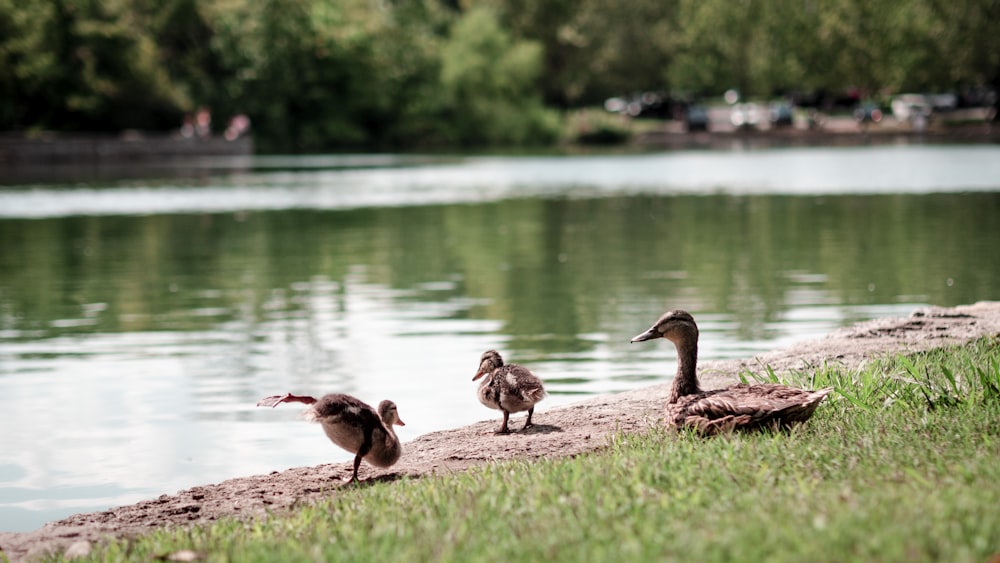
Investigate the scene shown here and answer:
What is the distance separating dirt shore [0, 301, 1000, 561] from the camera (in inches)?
317

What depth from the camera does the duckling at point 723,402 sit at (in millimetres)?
8352

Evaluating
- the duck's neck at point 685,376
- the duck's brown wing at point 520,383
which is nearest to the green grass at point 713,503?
the duck's neck at point 685,376

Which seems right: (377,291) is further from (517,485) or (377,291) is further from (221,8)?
(221,8)

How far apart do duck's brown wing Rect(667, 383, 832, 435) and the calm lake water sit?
9.71 ft

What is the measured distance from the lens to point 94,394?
12789 mm

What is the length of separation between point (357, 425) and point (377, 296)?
1138 centimetres

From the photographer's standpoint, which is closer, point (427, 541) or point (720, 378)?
point (427, 541)

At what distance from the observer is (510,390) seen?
9750mm

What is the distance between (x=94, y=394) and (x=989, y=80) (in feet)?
258

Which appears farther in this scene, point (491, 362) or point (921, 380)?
point (491, 362)

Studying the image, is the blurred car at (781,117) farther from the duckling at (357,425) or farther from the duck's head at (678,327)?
the duckling at (357,425)

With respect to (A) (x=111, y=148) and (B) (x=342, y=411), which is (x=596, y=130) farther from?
(B) (x=342, y=411)

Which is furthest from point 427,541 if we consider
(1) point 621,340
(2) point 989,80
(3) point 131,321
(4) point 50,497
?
(2) point 989,80

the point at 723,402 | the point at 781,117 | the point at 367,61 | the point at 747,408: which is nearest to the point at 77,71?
the point at 367,61
